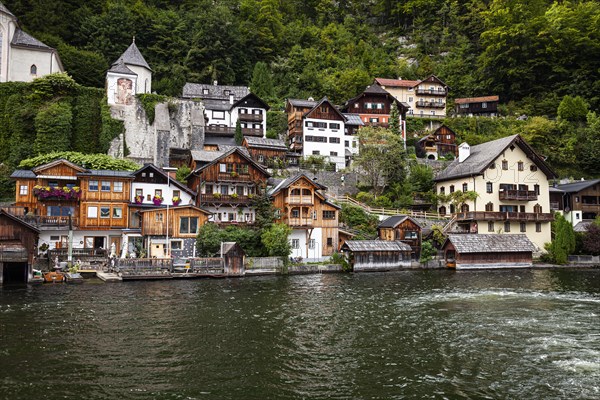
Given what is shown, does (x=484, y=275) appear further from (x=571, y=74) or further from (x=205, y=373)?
(x=571, y=74)

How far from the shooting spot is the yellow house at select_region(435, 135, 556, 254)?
55.0 m

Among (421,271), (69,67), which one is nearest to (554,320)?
(421,271)

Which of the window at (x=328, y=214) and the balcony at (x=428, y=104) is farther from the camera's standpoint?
the balcony at (x=428, y=104)

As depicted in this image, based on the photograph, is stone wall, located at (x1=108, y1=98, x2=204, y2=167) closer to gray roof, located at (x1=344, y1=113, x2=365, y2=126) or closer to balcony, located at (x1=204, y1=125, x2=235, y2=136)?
balcony, located at (x1=204, y1=125, x2=235, y2=136)

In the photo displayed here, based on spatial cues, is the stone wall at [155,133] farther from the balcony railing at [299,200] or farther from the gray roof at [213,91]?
the balcony railing at [299,200]

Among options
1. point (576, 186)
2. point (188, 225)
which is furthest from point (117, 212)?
point (576, 186)

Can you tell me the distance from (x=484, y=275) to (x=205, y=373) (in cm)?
3548

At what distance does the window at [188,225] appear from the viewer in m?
44.3

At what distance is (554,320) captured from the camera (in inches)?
907

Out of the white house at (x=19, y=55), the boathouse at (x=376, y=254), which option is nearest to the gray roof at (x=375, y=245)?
the boathouse at (x=376, y=254)

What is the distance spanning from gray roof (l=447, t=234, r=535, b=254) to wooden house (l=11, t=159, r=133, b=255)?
3640 centimetres

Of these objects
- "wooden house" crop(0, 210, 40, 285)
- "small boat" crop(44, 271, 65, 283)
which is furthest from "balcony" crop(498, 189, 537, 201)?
"wooden house" crop(0, 210, 40, 285)

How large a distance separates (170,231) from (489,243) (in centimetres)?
3529

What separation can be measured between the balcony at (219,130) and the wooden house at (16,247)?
38.5m
